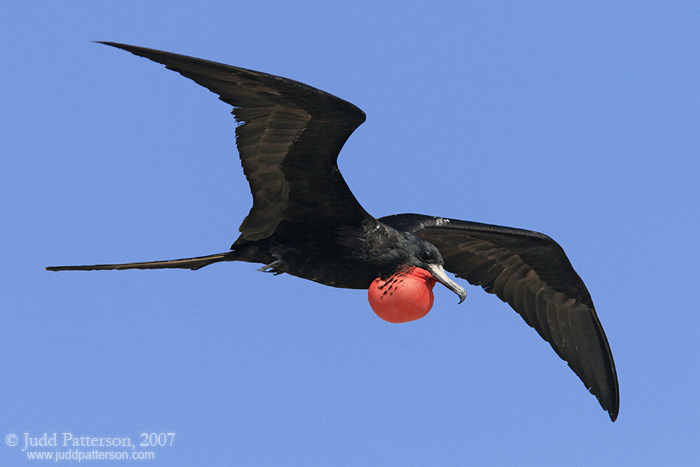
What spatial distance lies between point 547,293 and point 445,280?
1862mm

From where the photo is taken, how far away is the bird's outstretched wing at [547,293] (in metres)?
8.91

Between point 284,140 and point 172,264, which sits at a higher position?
point 284,140

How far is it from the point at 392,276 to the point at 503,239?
1.41m

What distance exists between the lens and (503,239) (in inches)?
342

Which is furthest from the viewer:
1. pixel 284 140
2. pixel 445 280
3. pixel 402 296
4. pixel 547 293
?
pixel 547 293

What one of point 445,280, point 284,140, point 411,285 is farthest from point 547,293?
point 284,140

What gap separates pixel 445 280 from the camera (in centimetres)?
755

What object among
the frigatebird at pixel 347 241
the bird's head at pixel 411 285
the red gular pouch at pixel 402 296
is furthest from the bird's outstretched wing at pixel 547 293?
the red gular pouch at pixel 402 296

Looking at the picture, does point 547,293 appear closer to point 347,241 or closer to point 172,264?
point 347,241

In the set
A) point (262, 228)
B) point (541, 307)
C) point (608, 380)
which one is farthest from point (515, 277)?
point (262, 228)

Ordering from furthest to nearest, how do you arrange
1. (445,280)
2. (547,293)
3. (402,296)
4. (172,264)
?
(547,293)
(172,264)
(445,280)
(402,296)

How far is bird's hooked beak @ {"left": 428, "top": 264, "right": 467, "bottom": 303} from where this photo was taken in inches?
292

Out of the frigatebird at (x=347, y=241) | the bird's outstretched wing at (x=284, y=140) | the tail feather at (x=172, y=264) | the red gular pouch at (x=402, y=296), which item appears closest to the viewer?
the bird's outstretched wing at (x=284, y=140)

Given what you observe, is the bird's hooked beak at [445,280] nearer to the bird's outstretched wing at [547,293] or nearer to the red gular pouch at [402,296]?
the red gular pouch at [402,296]
